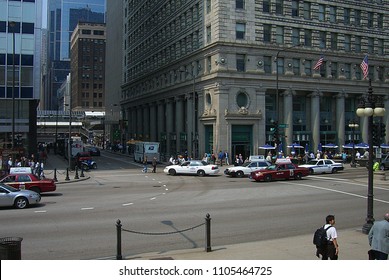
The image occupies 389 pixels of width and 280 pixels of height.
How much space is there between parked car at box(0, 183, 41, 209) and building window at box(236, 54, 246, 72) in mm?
37164

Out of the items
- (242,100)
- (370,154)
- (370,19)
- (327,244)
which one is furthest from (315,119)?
(327,244)

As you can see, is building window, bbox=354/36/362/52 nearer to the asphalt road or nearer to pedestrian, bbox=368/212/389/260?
the asphalt road

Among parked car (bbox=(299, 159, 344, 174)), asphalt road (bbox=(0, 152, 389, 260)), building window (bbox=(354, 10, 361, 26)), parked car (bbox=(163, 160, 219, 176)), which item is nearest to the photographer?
asphalt road (bbox=(0, 152, 389, 260))

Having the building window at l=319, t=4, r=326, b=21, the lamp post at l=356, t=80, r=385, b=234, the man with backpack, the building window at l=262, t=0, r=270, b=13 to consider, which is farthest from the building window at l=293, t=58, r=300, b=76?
the man with backpack

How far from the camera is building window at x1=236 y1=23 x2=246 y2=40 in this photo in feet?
173

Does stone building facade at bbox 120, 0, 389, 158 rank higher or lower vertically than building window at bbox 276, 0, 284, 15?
lower

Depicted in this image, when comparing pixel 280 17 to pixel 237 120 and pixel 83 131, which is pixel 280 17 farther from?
pixel 83 131

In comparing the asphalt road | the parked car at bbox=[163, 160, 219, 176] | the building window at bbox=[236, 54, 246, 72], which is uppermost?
the building window at bbox=[236, 54, 246, 72]

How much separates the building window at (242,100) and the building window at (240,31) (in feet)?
22.4

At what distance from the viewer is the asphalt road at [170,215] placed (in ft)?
43.7

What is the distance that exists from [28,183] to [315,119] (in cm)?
4399

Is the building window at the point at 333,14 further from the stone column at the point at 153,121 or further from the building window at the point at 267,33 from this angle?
the stone column at the point at 153,121

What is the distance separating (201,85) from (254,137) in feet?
31.9
